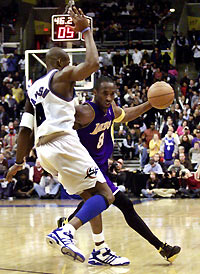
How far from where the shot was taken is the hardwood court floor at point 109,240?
206 inches

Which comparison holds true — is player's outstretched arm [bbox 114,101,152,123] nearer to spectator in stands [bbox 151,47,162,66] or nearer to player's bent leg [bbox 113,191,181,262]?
player's bent leg [bbox 113,191,181,262]

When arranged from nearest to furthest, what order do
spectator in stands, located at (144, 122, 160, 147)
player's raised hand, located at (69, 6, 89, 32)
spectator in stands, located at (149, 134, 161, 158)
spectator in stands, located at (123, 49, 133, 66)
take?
player's raised hand, located at (69, 6, 89, 32)
spectator in stands, located at (149, 134, 161, 158)
spectator in stands, located at (144, 122, 160, 147)
spectator in stands, located at (123, 49, 133, 66)

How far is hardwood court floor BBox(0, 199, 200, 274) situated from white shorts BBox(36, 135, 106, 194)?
89 centimetres

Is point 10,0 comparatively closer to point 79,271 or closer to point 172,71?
point 172,71

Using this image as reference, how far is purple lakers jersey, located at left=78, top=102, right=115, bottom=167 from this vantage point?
5.71 meters

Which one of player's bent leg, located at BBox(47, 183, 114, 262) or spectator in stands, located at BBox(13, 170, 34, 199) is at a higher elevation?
player's bent leg, located at BBox(47, 183, 114, 262)

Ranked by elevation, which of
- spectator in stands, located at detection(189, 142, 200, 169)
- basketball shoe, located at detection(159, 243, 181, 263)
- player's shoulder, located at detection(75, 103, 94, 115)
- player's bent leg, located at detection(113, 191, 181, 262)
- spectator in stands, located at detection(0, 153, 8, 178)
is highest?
player's shoulder, located at detection(75, 103, 94, 115)

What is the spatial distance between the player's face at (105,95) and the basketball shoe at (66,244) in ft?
5.17

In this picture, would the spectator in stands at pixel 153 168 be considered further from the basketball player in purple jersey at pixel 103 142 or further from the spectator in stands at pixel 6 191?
the basketball player in purple jersey at pixel 103 142

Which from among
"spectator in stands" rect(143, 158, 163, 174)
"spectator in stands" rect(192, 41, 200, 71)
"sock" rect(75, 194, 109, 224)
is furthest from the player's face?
"spectator in stands" rect(192, 41, 200, 71)

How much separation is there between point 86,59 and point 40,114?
741 mm

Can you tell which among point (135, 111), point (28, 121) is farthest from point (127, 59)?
point (28, 121)

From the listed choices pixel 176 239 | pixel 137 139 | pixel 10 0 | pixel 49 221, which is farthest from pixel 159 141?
pixel 10 0

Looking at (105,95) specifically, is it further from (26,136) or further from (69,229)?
(69,229)
